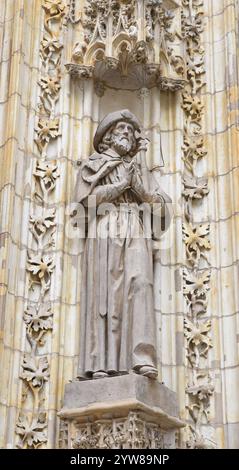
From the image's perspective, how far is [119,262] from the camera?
739 cm

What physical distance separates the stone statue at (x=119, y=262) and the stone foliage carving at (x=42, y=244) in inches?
14.1

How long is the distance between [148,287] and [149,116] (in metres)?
1.97

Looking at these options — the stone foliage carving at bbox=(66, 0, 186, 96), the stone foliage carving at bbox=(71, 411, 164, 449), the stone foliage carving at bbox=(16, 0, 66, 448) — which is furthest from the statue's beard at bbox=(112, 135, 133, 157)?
the stone foliage carving at bbox=(71, 411, 164, 449)

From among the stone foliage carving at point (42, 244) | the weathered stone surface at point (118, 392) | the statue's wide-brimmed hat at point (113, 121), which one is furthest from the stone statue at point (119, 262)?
the stone foliage carving at point (42, 244)

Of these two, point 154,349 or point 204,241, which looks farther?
point 204,241

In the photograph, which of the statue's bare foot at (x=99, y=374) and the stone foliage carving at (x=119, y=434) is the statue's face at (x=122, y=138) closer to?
the statue's bare foot at (x=99, y=374)

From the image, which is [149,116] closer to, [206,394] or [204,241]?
[204,241]

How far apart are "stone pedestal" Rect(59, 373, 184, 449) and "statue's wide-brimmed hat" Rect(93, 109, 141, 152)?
2204 mm

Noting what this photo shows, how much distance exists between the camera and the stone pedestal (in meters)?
6.75

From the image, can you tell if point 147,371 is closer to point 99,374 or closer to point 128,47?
point 99,374

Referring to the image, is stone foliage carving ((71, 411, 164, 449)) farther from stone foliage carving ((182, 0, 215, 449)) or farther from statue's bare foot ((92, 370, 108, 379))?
stone foliage carving ((182, 0, 215, 449))

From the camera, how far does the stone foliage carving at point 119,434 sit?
22.1 feet

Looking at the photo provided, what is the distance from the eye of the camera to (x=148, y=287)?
23.9 ft
